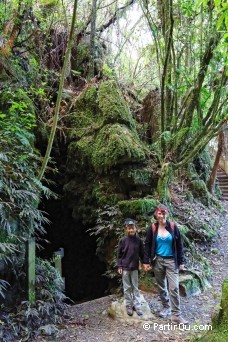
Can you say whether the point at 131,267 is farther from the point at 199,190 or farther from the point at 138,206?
the point at 199,190

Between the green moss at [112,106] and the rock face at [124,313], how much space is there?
172 inches

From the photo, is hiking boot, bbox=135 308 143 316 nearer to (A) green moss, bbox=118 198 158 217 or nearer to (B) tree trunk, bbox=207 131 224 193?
(A) green moss, bbox=118 198 158 217

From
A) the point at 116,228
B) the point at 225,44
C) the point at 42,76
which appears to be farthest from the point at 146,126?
the point at 225,44

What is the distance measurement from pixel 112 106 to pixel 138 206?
2771mm

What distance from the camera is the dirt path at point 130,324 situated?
12.8 feet

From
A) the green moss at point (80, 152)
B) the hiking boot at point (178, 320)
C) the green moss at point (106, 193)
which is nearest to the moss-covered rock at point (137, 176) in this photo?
the green moss at point (106, 193)

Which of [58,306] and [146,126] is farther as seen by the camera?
[146,126]

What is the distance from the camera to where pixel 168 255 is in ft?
13.6

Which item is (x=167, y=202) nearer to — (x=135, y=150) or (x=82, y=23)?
(x=135, y=150)

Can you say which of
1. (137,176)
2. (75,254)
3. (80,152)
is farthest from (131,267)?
(75,254)

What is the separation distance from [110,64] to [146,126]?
2615mm

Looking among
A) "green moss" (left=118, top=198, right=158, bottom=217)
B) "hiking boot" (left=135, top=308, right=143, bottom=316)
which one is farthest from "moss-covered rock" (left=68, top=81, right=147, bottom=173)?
"hiking boot" (left=135, top=308, right=143, bottom=316)

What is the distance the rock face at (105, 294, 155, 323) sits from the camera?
14.0ft

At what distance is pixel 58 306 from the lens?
4848 mm
